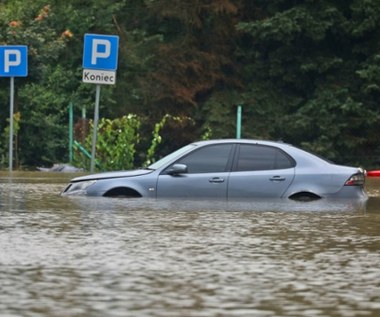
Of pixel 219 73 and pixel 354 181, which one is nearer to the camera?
pixel 354 181

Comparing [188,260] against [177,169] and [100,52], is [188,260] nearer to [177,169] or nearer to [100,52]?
[177,169]

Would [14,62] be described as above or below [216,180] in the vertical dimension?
above

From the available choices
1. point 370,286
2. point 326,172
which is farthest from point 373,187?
point 370,286

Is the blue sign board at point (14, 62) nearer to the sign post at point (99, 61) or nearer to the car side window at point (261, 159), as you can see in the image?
the sign post at point (99, 61)

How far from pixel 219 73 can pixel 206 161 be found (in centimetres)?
2412

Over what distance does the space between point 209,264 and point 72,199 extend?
8.22 metres

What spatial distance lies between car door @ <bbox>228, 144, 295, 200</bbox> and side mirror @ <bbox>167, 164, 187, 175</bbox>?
0.68 meters

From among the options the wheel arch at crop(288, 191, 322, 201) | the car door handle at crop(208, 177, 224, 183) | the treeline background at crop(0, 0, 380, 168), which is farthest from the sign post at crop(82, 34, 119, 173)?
the treeline background at crop(0, 0, 380, 168)

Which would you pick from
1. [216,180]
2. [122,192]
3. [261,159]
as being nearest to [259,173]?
[261,159]

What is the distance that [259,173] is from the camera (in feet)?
61.0

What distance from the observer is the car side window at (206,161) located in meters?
18.6

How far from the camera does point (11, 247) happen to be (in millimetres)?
11414

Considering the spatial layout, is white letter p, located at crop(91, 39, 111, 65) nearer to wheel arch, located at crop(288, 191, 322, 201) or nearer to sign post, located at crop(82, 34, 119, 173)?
sign post, located at crop(82, 34, 119, 173)

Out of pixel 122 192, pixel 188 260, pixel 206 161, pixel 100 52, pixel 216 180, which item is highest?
pixel 100 52
